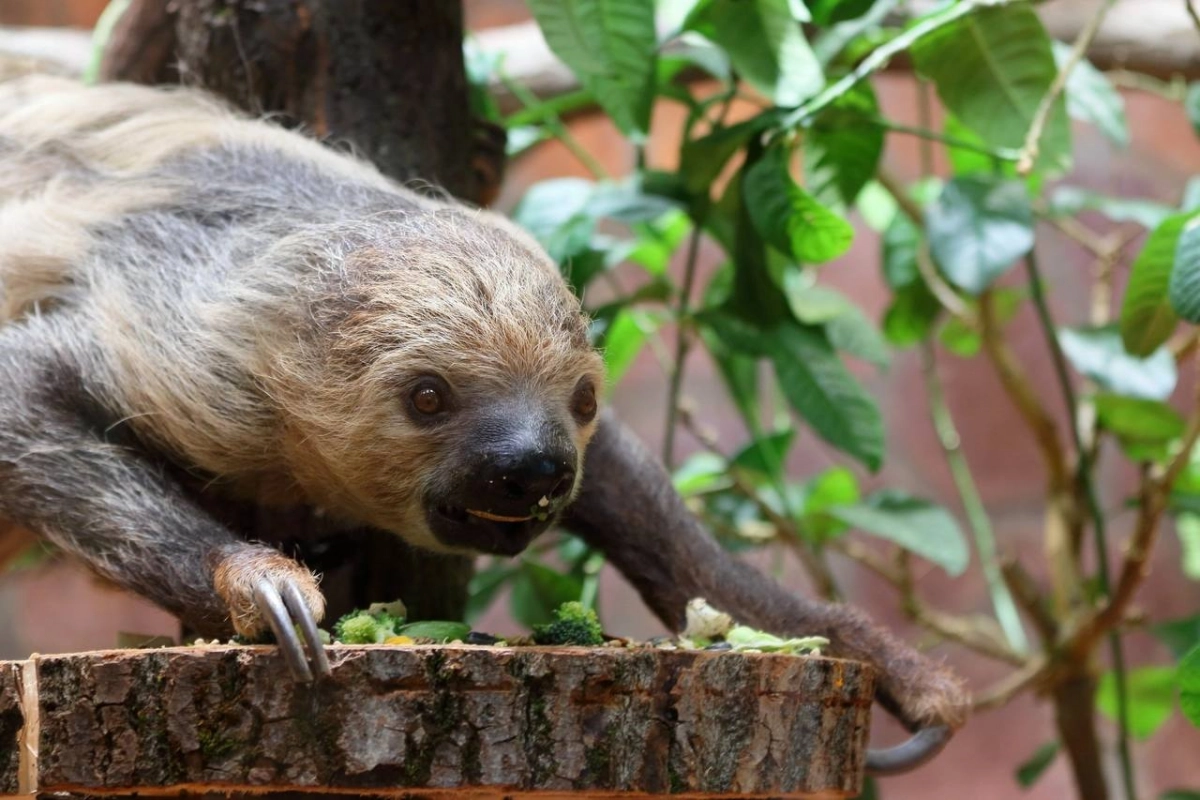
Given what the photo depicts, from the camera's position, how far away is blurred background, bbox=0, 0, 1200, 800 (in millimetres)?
5152

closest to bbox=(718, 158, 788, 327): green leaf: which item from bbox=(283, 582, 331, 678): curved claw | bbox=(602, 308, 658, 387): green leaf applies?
bbox=(602, 308, 658, 387): green leaf

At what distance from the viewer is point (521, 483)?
1878 mm

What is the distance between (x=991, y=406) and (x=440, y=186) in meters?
3.37

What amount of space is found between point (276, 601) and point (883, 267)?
220cm

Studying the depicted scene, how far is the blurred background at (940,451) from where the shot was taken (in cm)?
515

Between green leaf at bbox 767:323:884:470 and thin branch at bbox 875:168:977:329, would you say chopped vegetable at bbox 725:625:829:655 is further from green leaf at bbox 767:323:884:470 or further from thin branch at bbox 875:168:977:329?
thin branch at bbox 875:168:977:329

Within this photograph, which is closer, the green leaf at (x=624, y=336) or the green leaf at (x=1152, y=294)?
the green leaf at (x=1152, y=294)

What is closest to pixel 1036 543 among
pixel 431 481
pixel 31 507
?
pixel 431 481

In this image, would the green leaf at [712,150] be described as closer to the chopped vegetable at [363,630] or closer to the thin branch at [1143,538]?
the thin branch at [1143,538]

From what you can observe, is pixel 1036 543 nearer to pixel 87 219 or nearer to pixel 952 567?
pixel 952 567

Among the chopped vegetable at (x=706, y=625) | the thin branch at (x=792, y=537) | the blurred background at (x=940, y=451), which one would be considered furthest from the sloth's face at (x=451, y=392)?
the blurred background at (x=940, y=451)

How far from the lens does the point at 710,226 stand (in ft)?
9.66

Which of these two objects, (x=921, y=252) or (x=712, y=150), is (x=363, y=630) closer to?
(x=712, y=150)

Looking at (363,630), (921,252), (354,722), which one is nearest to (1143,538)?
(921,252)
